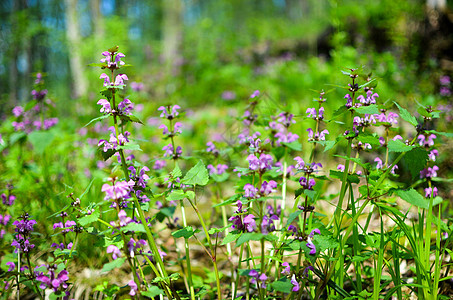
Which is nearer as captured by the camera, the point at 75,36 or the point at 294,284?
the point at 294,284

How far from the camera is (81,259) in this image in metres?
1.78

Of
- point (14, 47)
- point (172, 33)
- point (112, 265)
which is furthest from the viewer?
point (172, 33)

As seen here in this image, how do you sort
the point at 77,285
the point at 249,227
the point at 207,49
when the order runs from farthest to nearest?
the point at 207,49, the point at 77,285, the point at 249,227

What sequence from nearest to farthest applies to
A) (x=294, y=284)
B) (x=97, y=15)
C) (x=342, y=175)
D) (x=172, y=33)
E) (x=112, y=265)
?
(x=112, y=265) < (x=294, y=284) < (x=342, y=175) < (x=97, y=15) < (x=172, y=33)

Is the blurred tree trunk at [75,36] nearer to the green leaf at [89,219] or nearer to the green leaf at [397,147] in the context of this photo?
the green leaf at [89,219]

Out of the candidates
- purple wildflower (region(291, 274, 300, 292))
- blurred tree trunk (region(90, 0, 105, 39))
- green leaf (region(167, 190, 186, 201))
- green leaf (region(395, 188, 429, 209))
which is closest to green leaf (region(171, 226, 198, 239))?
green leaf (region(167, 190, 186, 201))

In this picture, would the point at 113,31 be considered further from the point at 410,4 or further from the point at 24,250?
the point at 24,250

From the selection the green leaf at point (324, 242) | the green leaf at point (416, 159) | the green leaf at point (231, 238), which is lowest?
the green leaf at point (324, 242)

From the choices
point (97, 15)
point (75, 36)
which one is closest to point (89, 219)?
point (75, 36)

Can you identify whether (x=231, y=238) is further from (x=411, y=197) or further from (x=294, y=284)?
(x=411, y=197)

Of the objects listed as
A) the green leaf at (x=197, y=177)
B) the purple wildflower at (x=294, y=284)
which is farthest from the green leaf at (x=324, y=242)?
the green leaf at (x=197, y=177)

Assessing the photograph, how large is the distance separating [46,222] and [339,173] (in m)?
1.72

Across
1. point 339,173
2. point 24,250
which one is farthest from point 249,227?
point 24,250

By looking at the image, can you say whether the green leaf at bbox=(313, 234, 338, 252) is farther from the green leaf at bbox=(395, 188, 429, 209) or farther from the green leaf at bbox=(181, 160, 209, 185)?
the green leaf at bbox=(181, 160, 209, 185)
